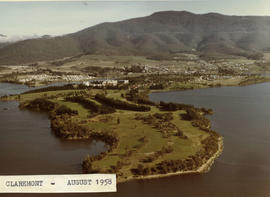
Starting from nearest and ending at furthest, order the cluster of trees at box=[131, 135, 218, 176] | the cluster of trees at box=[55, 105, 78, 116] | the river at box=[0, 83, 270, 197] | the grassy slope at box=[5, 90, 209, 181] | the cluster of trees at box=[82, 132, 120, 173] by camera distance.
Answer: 1. the river at box=[0, 83, 270, 197]
2. the cluster of trees at box=[131, 135, 218, 176]
3. the cluster of trees at box=[82, 132, 120, 173]
4. the grassy slope at box=[5, 90, 209, 181]
5. the cluster of trees at box=[55, 105, 78, 116]

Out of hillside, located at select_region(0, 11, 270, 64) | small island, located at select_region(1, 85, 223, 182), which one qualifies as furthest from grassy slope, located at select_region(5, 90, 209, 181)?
hillside, located at select_region(0, 11, 270, 64)

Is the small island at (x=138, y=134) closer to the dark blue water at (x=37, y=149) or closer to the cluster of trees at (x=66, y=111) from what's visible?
the cluster of trees at (x=66, y=111)

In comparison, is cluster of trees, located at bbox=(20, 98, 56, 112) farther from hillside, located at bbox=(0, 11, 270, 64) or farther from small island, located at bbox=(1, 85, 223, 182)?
hillside, located at bbox=(0, 11, 270, 64)

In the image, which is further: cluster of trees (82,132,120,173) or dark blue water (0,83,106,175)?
dark blue water (0,83,106,175)

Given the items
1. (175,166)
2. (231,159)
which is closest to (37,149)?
(175,166)

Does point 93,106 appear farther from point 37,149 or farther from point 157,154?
point 157,154
